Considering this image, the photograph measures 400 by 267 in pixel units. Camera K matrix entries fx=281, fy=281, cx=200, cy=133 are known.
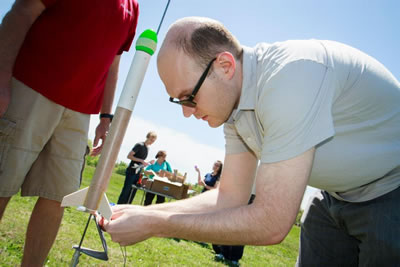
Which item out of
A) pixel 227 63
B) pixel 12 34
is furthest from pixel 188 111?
pixel 12 34

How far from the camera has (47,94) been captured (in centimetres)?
202

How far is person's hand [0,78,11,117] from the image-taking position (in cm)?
174

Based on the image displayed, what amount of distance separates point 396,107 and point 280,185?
0.92 m

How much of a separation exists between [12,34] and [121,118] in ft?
3.59

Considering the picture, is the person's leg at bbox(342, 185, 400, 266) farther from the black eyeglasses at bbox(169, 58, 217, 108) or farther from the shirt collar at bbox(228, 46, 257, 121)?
the black eyeglasses at bbox(169, 58, 217, 108)

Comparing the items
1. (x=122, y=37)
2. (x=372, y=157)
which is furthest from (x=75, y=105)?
(x=372, y=157)

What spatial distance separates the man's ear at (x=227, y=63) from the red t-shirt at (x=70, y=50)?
1122 millimetres

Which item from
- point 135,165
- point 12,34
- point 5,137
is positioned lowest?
point 135,165

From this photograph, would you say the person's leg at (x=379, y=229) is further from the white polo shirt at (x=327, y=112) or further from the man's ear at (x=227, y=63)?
the man's ear at (x=227, y=63)

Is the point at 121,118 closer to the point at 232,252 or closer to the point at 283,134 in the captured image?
the point at 283,134

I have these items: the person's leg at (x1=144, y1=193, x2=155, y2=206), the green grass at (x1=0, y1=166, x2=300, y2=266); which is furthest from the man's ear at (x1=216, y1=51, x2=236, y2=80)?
the person's leg at (x1=144, y1=193, x2=155, y2=206)

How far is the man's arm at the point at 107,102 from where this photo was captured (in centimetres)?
267

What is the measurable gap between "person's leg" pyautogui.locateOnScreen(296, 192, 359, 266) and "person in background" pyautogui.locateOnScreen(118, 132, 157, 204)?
671 cm

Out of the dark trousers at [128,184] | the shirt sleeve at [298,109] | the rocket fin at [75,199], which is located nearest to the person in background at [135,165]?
the dark trousers at [128,184]
